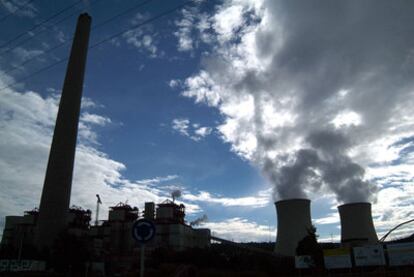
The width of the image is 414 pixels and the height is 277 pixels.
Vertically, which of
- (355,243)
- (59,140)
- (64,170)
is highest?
(59,140)

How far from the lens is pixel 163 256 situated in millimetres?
44406

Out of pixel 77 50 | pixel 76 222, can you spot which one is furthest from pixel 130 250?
pixel 77 50

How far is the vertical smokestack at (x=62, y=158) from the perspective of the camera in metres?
40.2

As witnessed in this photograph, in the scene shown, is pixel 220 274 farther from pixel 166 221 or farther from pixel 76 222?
pixel 76 222

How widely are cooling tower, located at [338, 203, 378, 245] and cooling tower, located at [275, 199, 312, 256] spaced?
3.96 meters

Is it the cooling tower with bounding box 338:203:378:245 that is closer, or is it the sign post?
the sign post

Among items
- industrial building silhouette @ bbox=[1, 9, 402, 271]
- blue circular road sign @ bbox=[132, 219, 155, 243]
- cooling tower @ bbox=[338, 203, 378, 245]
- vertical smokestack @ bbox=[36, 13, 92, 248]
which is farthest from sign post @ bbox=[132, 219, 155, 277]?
vertical smokestack @ bbox=[36, 13, 92, 248]

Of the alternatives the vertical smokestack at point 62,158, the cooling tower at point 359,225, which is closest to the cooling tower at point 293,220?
the cooling tower at point 359,225

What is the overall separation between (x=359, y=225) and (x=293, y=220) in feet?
21.9

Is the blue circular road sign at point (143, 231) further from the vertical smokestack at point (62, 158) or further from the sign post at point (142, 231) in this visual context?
the vertical smokestack at point (62, 158)

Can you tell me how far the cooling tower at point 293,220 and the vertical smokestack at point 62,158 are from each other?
81.1 ft

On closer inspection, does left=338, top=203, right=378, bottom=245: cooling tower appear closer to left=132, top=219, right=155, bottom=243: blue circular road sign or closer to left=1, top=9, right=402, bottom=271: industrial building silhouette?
left=1, top=9, right=402, bottom=271: industrial building silhouette

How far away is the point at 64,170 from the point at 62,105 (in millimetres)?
7994

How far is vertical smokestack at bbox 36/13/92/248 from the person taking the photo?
40219mm
